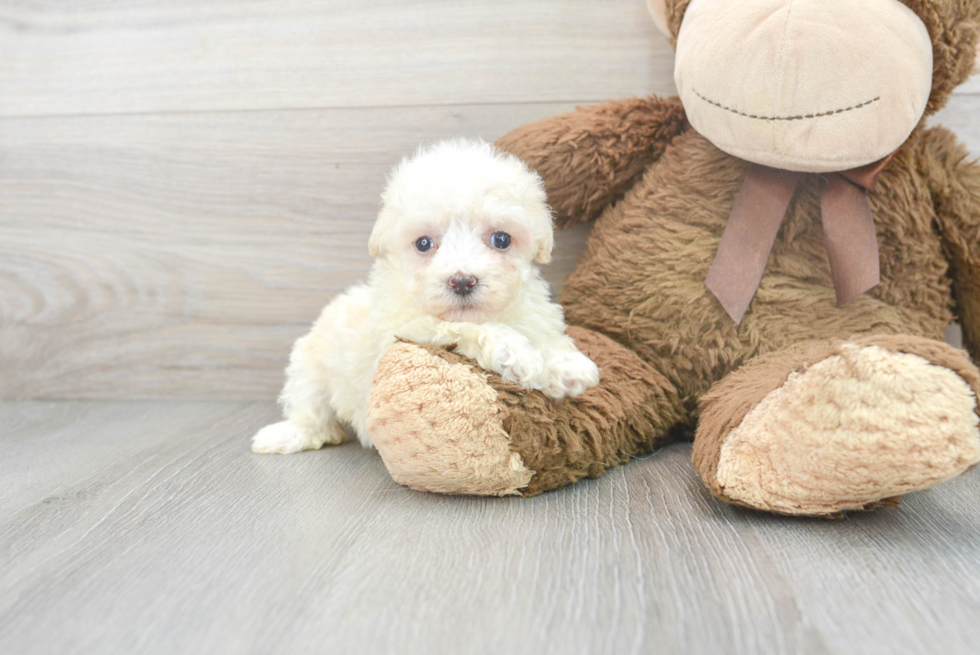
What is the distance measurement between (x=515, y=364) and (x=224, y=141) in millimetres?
805

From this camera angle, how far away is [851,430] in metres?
0.71

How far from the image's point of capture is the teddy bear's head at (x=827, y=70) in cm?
87

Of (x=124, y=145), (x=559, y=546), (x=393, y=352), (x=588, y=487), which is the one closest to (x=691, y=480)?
(x=588, y=487)

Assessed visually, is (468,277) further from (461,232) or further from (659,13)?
(659,13)

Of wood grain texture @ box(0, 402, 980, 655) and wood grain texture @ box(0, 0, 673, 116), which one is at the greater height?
wood grain texture @ box(0, 0, 673, 116)

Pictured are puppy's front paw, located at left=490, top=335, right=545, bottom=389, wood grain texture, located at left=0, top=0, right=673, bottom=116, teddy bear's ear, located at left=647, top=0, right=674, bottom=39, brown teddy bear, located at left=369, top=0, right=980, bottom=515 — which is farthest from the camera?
wood grain texture, located at left=0, top=0, right=673, bottom=116

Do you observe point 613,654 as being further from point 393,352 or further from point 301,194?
point 301,194

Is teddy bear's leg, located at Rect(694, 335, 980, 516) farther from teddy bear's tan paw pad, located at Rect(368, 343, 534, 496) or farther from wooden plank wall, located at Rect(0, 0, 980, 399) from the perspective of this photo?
wooden plank wall, located at Rect(0, 0, 980, 399)

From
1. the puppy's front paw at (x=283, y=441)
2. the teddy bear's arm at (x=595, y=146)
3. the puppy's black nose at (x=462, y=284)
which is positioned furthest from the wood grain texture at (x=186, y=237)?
the puppy's black nose at (x=462, y=284)

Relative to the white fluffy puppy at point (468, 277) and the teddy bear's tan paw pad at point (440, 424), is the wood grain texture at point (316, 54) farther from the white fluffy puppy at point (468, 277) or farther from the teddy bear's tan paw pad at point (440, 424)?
the teddy bear's tan paw pad at point (440, 424)

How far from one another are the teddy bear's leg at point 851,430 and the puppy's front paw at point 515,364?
225 millimetres

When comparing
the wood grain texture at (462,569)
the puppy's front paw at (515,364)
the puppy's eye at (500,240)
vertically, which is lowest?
the wood grain texture at (462,569)

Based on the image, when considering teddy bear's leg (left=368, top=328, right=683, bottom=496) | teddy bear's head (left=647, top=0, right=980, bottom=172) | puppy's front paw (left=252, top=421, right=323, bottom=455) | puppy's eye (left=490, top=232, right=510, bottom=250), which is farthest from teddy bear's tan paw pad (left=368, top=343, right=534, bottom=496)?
teddy bear's head (left=647, top=0, right=980, bottom=172)

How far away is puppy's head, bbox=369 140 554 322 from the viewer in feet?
2.91
